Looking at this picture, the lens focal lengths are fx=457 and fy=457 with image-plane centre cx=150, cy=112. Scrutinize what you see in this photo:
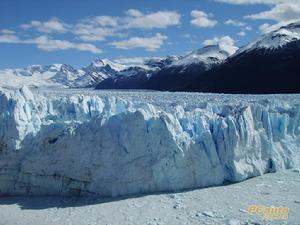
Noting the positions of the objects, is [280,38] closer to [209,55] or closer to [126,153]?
[209,55]

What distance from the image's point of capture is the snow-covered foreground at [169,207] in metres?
11.5

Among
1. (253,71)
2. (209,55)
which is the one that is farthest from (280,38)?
(209,55)

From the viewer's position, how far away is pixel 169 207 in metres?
12.2

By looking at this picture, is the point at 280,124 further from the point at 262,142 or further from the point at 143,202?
the point at 143,202

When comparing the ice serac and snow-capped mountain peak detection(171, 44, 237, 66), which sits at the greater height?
snow-capped mountain peak detection(171, 44, 237, 66)

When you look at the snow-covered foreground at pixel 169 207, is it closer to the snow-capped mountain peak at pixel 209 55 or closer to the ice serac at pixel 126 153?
the ice serac at pixel 126 153

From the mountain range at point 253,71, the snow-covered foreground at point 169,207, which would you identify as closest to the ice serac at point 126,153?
the snow-covered foreground at point 169,207

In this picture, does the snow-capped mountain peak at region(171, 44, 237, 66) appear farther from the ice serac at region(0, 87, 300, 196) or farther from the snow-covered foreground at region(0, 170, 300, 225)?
the snow-covered foreground at region(0, 170, 300, 225)

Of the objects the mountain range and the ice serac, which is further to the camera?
the mountain range

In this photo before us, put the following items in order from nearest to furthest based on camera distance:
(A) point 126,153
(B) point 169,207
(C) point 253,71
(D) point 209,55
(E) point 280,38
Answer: (B) point 169,207 → (A) point 126,153 → (C) point 253,71 → (E) point 280,38 → (D) point 209,55

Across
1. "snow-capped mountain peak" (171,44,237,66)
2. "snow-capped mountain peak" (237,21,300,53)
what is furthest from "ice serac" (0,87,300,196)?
"snow-capped mountain peak" (171,44,237,66)

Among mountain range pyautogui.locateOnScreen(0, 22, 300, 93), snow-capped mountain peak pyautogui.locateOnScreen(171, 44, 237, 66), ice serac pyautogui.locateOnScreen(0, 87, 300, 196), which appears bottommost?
ice serac pyautogui.locateOnScreen(0, 87, 300, 196)

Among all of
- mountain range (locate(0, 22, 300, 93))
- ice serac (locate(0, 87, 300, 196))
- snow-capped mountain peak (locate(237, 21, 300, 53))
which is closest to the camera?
ice serac (locate(0, 87, 300, 196))

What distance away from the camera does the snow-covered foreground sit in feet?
37.7
